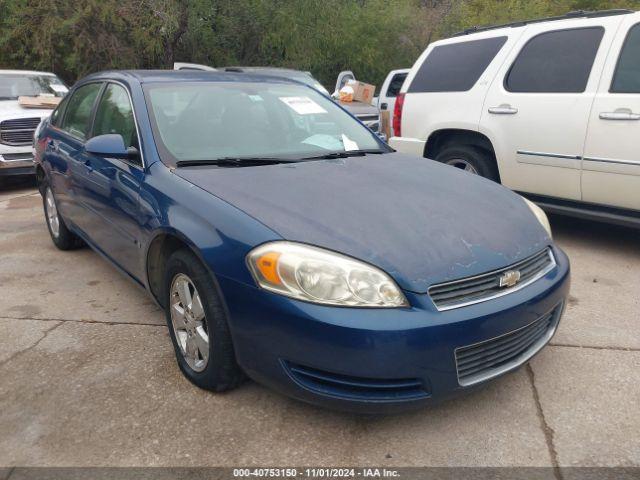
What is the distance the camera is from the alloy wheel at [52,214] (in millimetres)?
4979

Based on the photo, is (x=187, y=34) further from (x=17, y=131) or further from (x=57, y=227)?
(x=57, y=227)

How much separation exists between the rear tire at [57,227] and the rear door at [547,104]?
12.4ft

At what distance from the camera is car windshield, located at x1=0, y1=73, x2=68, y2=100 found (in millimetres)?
8992

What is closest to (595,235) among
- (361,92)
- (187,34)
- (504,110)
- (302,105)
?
(504,110)

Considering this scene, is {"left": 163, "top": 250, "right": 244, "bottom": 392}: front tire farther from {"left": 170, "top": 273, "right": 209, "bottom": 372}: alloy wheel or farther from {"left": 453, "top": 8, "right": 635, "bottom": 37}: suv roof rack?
{"left": 453, "top": 8, "right": 635, "bottom": 37}: suv roof rack

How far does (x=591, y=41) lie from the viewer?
15.3ft

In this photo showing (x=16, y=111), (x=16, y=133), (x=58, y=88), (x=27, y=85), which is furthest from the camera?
(x=58, y=88)

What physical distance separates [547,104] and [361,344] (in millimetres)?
3548

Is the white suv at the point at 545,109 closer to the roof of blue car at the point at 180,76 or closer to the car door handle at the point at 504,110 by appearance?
the car door handle at the point at 504,110

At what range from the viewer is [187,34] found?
47.9ft

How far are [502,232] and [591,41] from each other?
2.96 meters

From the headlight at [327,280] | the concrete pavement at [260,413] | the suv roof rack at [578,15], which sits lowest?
the concrete pavement at [260,413]

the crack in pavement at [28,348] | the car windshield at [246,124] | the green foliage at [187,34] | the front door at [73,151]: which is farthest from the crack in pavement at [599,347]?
the green foliage at [187,34]

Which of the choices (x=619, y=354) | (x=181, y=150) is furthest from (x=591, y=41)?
(x=181, y=150)
